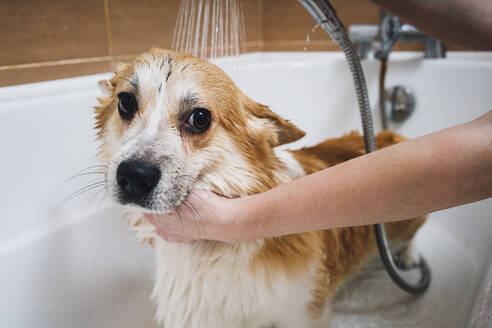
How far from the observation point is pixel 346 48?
0.90 m

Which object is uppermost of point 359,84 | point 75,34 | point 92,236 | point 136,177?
point 75,34

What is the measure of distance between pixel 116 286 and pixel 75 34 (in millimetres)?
874

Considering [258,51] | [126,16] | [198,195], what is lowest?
[198,195]

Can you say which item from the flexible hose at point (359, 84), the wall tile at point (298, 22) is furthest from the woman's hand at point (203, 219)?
the wall tile at point (298, 22)

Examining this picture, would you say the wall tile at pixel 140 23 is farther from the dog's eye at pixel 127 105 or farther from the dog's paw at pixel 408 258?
the dog's paw at pixel 408 258

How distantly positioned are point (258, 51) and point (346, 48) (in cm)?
105

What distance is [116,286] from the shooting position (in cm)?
114

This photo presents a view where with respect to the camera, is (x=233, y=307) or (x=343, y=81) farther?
(x=343, y=81)

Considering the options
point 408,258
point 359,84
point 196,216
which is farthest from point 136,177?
point 408,258

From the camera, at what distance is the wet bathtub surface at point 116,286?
97 centimetres

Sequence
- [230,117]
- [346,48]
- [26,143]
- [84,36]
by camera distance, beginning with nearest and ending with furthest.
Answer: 1. [230,117]
2. [346,48]
3. [26,143]
4. [84,36]

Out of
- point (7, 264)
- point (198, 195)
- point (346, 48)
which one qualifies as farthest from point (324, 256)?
point (7, 264)

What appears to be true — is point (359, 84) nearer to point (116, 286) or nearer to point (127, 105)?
point (127, 105)

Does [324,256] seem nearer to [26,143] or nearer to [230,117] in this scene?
[230,117]
